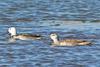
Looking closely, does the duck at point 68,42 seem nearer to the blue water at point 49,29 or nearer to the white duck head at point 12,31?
the blue water at point 49,29

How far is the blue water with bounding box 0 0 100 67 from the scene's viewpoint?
17.5 metres

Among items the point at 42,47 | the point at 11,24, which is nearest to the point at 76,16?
the point at 11,24

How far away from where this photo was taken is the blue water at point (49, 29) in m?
17.5

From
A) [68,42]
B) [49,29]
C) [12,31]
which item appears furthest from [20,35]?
[68,42]

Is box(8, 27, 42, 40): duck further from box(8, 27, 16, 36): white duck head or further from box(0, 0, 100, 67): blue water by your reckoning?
box(0, 0, 100, 67): blue water

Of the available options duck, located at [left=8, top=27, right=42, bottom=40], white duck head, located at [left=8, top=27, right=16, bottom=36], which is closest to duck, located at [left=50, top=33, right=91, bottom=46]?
duck, located at [left=8, top=27, right=42, bottom=40]

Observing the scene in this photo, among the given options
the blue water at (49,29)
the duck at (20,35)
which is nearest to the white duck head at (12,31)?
the duck at (20,35)

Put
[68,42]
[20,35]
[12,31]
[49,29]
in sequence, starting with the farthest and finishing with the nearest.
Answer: [49,29]
[12,31]
[20,35]
[68,42]

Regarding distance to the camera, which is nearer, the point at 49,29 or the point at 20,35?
the point at 20,35

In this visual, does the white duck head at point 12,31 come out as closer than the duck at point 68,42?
No

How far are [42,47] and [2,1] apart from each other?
1033 cm

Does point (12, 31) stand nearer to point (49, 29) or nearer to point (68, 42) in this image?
point (49, 29)

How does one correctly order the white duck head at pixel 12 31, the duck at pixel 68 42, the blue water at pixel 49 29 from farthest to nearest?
the white duck head at pixel 12 31
the duck at pixel 68 42
the blue water at pixel 49 29

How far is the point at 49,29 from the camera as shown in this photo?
22.7 m
